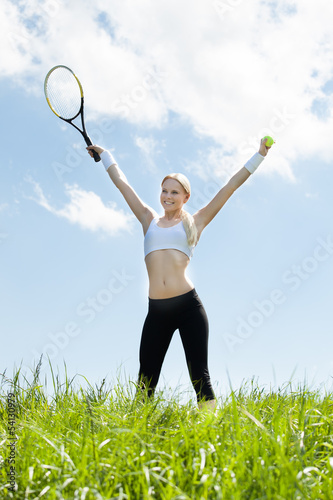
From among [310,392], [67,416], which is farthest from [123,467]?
[310,392]

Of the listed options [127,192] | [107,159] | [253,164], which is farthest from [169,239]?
[107,159]

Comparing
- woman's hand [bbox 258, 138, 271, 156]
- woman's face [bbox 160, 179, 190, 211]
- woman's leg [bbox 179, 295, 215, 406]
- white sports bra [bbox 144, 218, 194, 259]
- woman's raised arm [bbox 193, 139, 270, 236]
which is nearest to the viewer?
woman's leg [bbox 179, 295, 215, 406]

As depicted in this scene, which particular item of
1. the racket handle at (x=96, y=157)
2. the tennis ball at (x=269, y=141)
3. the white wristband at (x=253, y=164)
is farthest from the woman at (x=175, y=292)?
the racket handle at (x=96, y=157)

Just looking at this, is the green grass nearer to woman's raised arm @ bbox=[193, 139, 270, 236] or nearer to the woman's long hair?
the woman's long hair

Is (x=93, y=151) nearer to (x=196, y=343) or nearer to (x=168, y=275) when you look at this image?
(x=168, y=275)

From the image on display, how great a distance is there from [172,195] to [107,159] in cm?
110

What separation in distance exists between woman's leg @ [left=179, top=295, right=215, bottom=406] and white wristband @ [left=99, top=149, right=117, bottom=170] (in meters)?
1.98

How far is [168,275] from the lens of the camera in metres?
4.84

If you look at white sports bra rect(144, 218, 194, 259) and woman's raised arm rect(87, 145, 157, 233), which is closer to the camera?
white sports bra rect(144, 218, 194, 259)

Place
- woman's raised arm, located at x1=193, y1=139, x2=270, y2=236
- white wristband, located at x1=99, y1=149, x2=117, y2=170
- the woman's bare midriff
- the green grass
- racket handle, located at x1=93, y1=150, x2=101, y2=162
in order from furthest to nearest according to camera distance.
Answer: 1. racket handle, located at x1=93, y1=150, x2=101, y2=162
2. white wristband, located at x1=99, y1=149, x2=117, y2=170
3. woman's raised arm, located at x1=193, y1=139, x2=270, y2=236
4. the woman's bare midriff
5. the green grass

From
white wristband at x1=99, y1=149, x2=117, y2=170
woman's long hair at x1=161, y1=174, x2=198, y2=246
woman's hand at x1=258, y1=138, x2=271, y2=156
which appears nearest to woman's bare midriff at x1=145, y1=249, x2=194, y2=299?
woman's long hair at x1=161, y1=174, x2=198, y2=246

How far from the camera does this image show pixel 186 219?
16.6 feet

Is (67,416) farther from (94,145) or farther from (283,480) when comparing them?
(94,145)

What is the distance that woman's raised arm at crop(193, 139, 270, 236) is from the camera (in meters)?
5.22
